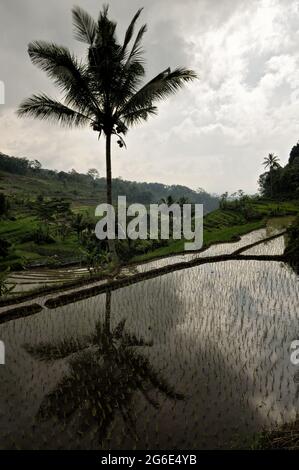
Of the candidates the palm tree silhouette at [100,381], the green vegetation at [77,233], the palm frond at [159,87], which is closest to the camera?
the palm tree silhouette at [100,381]

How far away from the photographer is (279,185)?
40094mm

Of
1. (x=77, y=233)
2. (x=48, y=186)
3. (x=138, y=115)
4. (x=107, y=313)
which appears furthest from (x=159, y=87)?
(x=48, y=186)

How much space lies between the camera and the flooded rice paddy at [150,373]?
3408mm

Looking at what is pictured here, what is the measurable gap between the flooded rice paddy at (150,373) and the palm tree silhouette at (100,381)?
1cm

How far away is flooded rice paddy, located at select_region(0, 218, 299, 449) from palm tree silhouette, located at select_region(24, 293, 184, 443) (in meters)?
0.01

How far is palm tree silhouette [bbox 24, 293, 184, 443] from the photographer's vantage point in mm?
3676

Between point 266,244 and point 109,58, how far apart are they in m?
→ 10.0

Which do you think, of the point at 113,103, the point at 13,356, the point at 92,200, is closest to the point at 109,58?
the point at 113,103

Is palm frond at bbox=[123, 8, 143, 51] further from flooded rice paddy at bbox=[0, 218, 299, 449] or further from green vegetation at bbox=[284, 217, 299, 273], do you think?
green vegetation at bbox=[284, 217, 299, 273]

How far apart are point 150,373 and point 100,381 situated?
0.66m

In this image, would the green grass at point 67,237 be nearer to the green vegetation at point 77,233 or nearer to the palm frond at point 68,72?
the green vegetation at point 77,233

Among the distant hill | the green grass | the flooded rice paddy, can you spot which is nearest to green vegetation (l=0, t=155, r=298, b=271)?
the green grass

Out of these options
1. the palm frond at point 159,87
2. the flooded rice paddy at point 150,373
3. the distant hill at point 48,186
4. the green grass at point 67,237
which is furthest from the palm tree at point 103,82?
the distant hill at point 48,186

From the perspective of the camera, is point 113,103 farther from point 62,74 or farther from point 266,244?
point 266,244
